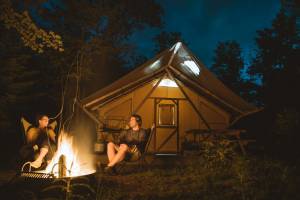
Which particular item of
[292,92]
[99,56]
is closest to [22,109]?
[99,56]

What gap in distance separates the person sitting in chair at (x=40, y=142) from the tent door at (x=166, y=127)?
475 cm

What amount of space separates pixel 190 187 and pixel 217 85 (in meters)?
5.11

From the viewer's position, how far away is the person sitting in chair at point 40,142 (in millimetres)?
4352

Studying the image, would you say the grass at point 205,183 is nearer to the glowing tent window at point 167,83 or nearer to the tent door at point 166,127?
the tent door at point 166,127

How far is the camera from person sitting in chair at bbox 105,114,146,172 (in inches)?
200

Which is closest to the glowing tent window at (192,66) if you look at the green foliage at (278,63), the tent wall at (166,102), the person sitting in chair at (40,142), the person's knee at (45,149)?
the tent wall at (166,102)

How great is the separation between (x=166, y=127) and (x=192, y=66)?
2155 millimetres

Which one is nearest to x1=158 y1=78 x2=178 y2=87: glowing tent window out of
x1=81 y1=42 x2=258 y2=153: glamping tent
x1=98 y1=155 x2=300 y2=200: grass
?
x1=81 y1=42 x2=258 y2=153: glamping tent

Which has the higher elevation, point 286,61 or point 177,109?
point 286,61

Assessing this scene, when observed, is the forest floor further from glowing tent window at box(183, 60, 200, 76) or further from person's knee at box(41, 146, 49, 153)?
glowing tent window at box(183, 60, 200, 76)

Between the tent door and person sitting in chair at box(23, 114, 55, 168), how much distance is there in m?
4.75

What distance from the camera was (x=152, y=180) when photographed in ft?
16.2

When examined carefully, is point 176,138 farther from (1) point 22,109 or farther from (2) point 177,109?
(1) point 22,109

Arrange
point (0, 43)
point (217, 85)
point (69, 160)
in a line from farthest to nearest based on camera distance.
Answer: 1. point (0, 43)
2. point (217, 85)
3. point (69, 160)
